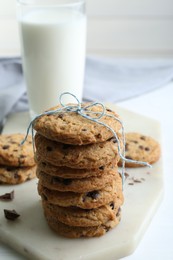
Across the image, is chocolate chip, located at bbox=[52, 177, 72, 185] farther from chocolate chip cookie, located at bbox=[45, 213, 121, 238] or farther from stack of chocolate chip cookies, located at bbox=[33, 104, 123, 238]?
chocolate chip cookie, located at bbox=[45, 213, 121, 238]

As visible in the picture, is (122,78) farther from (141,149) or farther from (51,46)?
(141,149)

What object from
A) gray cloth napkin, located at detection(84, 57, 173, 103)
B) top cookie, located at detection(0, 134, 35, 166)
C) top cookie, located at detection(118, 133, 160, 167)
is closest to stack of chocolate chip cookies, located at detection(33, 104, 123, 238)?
top cookie, located at detection(0, 134, 35, 166)

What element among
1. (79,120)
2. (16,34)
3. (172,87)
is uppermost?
(79,120)

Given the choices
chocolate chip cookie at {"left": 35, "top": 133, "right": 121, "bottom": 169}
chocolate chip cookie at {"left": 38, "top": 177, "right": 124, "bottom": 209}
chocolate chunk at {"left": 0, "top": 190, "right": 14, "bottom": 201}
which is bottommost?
chocolate chunk at {"left": 0, "top": 190, "right": 14, "bottom": 201}

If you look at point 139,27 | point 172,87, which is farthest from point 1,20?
point 172,87

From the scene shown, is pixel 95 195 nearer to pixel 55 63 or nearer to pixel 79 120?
pixel 79 120

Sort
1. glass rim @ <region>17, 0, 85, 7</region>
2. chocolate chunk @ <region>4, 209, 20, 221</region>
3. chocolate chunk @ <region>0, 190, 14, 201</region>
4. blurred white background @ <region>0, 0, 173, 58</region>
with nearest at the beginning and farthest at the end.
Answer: chocolate chunk @ <region>4, 209, 20, 221</region> → chocolate chunk @ <region>0, 190, 14, 201</region> → glass rim @ <region>17, 0, 85, 7</region> → blurred white background @ <region>0, 0, 173, 58</region>

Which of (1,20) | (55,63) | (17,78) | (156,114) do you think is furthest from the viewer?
(1,20)

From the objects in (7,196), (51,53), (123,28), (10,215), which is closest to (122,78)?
(51,53)
